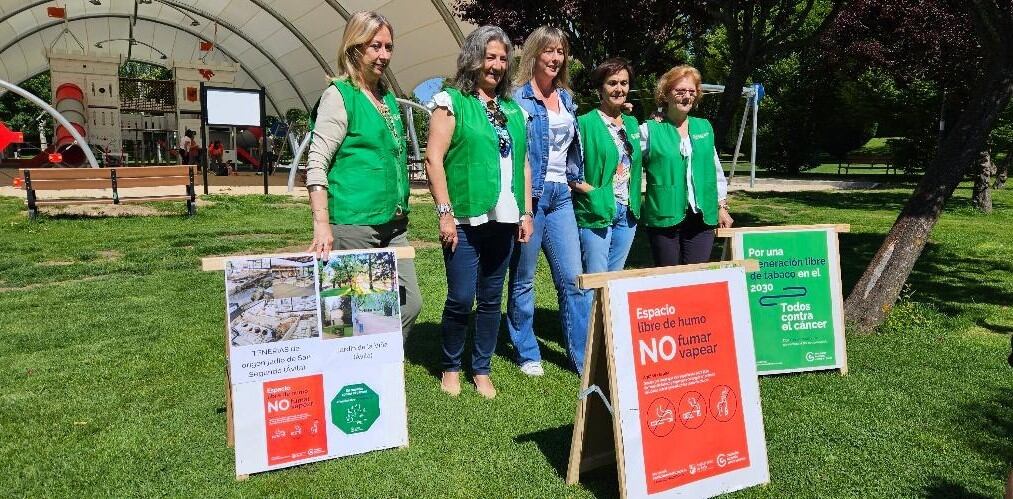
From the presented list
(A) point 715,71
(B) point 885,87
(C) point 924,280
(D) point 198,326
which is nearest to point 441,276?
(D) point 198,326

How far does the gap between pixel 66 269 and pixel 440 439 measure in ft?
19.4

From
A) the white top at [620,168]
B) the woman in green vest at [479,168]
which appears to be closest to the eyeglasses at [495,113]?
the woman in green vest at [479,168]

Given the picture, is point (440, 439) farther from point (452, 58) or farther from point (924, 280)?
point (452, 58)

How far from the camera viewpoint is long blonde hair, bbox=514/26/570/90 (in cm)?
384

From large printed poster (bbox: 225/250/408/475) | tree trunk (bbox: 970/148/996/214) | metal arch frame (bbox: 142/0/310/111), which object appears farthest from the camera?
metal arch frame (bbox: 142/0/310/111)

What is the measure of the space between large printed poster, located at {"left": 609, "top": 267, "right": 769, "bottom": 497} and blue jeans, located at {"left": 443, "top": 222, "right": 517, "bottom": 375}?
1082mm

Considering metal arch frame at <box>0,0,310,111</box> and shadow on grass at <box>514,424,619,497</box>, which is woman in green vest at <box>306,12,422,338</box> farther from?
metal arch frame at <box>0,0,310,111</box>

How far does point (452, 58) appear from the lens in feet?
86.9

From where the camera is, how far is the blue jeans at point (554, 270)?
4.04m

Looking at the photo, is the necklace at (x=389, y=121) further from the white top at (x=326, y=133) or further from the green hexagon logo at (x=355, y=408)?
the green hexagon logo at (x=355, y=408)

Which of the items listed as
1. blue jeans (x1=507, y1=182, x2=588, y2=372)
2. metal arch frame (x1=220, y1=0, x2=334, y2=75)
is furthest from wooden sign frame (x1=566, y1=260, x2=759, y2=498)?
metal arch frame (x1=220, y1=0, x2=334, y2=75)

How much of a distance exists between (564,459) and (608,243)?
1447 millimetres

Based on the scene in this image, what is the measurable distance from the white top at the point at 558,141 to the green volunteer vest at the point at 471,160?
554 millimetres

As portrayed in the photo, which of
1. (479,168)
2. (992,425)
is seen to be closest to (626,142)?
(479,168)
